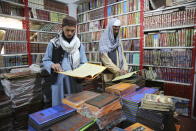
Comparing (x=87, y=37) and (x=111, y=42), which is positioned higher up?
(x=87, y=37)

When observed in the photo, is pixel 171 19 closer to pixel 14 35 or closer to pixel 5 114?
pixel 5 114

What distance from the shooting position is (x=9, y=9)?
250cm

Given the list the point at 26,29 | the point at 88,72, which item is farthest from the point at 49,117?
the point at 26,29

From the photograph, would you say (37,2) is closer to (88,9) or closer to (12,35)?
(12,35)

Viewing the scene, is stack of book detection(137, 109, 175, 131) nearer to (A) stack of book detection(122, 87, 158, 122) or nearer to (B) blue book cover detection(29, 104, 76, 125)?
(A) stack of book detection(122, 87, 158, 122)

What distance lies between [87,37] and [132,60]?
1.47 meters

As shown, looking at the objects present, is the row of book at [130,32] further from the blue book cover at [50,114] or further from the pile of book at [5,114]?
the pile of book at [5,114]

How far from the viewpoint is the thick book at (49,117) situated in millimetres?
574

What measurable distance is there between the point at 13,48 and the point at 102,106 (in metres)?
2.55

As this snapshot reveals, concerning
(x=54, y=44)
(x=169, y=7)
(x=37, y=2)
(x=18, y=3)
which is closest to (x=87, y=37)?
(x=37, y=2)

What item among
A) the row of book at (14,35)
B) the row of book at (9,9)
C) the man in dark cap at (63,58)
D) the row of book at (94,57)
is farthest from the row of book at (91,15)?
the man in dark cap at (63,58)

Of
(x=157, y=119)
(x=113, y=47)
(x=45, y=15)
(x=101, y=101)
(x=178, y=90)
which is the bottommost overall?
(x=178, y=90)

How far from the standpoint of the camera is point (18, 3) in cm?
256

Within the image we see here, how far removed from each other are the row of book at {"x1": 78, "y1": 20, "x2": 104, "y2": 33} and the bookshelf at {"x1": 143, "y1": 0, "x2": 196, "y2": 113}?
3.70ft
